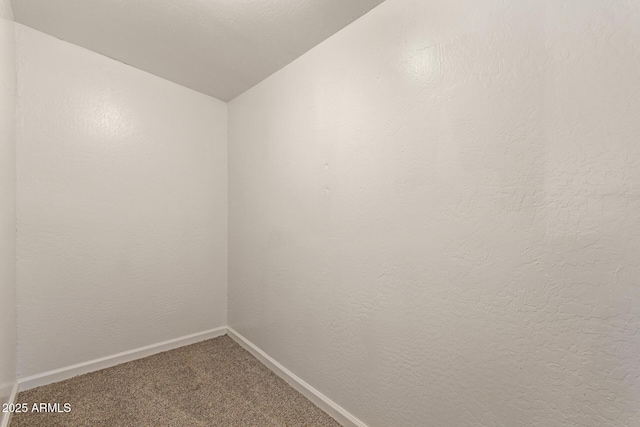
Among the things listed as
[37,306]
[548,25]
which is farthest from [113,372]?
[548,25]

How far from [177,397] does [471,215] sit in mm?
1934

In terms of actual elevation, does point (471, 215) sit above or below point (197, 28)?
below

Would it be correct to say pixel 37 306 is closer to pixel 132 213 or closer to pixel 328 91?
pixel 132 213

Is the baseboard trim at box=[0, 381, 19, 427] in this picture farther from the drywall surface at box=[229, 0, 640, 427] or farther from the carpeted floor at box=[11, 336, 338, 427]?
the drywall surface at box=[229, 0, 640, 427]

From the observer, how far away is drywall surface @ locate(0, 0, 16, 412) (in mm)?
1336

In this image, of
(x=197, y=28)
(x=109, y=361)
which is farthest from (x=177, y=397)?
(x=197, y=28)

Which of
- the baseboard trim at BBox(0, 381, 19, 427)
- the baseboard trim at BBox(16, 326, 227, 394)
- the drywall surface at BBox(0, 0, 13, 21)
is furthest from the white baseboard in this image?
the drywall surface at BBox(0, 0, 13, 21)

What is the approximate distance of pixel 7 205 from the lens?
146 centimetres

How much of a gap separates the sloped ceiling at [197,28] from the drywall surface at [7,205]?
269 mm

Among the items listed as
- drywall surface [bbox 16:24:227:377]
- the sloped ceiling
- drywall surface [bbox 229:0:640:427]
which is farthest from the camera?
drywall surface [bbox 16:24:227:377]

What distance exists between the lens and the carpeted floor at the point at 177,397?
1.53 meters

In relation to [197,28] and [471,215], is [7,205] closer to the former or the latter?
[197,28]

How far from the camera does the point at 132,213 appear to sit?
6.86 feet

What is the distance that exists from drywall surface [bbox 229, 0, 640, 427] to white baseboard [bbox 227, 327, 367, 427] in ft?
0.15
